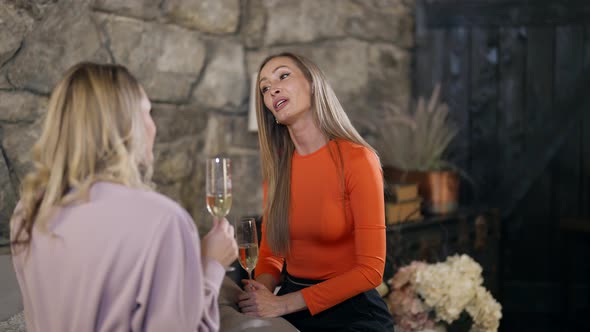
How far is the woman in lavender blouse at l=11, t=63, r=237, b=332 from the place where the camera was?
1.13 meters

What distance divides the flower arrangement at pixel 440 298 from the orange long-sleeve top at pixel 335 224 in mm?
452

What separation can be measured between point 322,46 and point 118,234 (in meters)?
2.73

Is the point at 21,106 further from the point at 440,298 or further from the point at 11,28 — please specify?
the point at 440,298

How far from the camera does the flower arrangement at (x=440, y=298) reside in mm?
2203

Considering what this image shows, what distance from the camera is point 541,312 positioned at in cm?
411

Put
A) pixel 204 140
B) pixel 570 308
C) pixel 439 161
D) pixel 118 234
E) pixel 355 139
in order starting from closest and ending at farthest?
pixel 118 234, pixel 355 139, pixel 204 140, pixel 439 161, pixel 570 308

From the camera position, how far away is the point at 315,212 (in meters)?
1.95

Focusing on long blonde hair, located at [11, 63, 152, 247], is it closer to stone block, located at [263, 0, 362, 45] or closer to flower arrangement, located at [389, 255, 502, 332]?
flower arrangement, located at [389, 255, 502, 332]

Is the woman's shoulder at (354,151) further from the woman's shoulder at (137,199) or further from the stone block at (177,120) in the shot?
the stone block at (177,120)

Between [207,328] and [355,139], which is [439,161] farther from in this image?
[207,328]

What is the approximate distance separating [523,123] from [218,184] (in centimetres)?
315

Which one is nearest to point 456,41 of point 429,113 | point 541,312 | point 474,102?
point 474,102

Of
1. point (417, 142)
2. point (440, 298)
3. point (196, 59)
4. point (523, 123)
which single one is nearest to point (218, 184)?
point (440, 298)

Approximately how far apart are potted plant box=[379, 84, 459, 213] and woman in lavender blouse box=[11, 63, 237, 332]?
8.12ft
